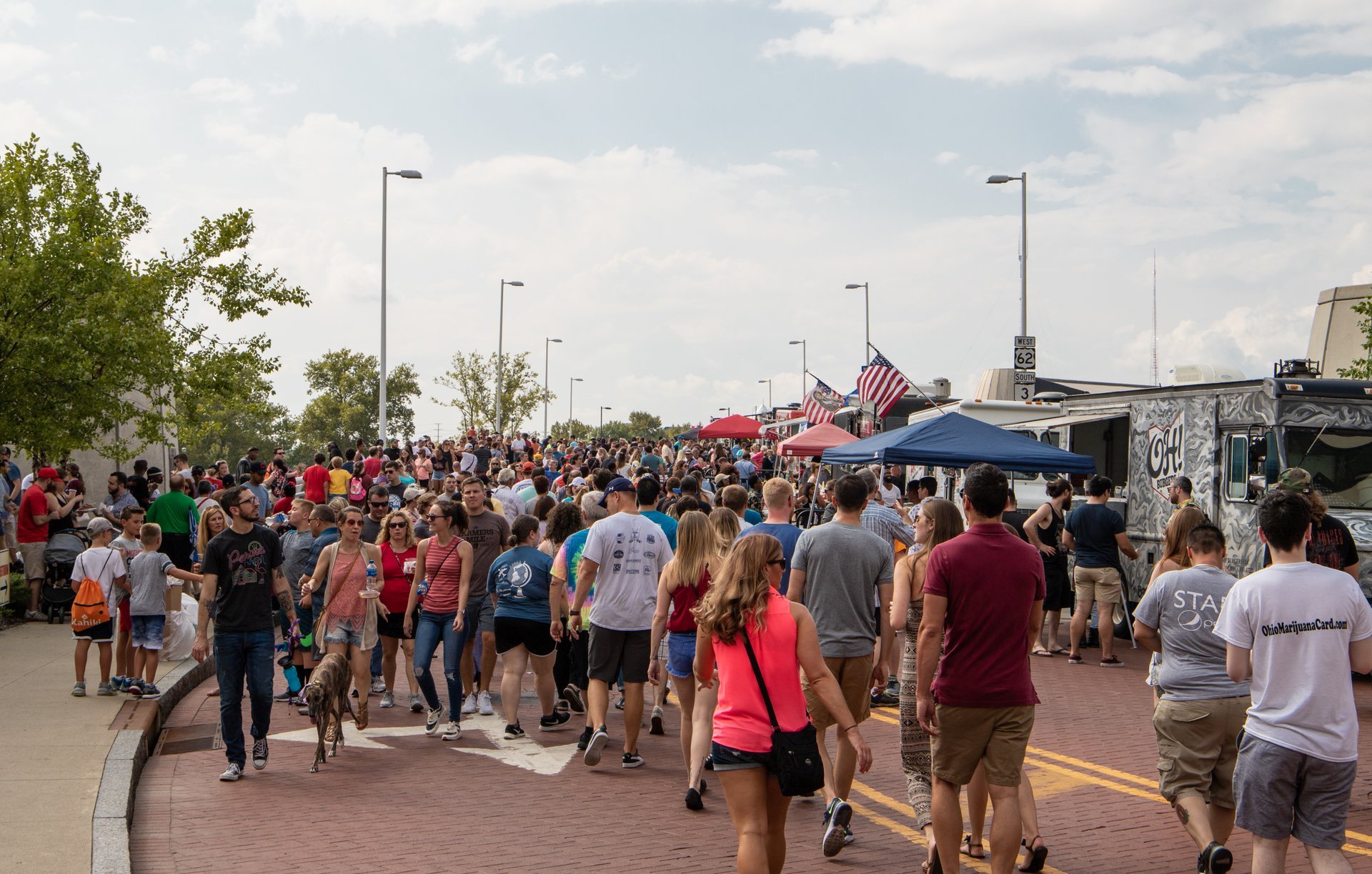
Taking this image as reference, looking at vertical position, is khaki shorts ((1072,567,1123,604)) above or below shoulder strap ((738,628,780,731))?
below

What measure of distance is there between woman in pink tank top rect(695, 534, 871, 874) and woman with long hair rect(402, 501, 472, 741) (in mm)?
4827

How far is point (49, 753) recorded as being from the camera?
8.59m

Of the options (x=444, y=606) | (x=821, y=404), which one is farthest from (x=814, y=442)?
(x=444, y=606)

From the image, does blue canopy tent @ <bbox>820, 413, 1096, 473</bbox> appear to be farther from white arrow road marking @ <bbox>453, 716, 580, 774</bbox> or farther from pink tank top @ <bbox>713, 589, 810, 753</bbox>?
pink tank top @ <bbox>713, 589, 810, 753</bbox>

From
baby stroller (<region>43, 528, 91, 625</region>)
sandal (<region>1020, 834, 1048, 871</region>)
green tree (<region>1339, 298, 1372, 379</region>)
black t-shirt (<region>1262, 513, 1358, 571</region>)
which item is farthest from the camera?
green tree (<region>1339, 298, 1372, 379</region>)

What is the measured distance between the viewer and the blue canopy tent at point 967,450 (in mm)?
13367

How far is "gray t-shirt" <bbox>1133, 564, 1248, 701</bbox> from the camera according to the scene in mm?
5707

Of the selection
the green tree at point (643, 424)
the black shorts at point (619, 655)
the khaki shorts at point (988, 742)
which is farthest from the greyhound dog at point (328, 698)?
the green tree at point (643, 424)

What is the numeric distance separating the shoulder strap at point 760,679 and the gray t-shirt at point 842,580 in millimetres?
2056

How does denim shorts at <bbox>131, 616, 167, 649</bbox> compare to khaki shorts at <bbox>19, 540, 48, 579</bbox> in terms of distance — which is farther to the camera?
khaki shorts at <bbox>19, 540, 48, 579</bbox>

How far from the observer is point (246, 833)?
23.0 ft

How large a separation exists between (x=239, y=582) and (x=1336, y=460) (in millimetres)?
10630

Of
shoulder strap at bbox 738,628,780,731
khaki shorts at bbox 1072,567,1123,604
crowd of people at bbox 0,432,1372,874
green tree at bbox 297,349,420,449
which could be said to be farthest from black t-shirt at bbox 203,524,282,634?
green tree at bbox 297,349,420,449

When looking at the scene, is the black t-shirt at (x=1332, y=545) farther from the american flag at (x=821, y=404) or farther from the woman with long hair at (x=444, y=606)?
the american flag at (x=821, y=404)
